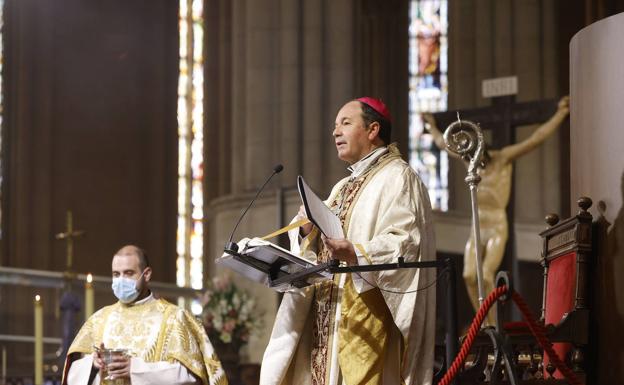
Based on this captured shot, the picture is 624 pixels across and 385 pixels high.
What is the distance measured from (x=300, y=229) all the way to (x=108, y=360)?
4.29ft

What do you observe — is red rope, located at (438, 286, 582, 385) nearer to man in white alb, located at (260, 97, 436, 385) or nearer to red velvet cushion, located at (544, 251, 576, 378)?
man in white alb, located at (260, 97, 436, 385)

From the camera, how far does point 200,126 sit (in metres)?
19.6

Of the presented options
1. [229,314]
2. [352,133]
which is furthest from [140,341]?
[229,314]

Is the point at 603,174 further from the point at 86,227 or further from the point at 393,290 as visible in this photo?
the point at 86,227

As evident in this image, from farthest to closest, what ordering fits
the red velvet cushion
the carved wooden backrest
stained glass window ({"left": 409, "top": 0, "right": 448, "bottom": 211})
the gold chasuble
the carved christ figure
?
stained glass window ({"left": 409, "top": 0, "right": 448, "bottom": 211})
the carved christ figure
the gold chasuble
the red velvet cushion
the carved wooden backrest

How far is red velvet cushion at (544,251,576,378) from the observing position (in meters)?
5.57

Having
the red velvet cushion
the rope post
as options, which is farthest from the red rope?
the red velvet cushion

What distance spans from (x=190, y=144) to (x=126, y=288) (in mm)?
13142

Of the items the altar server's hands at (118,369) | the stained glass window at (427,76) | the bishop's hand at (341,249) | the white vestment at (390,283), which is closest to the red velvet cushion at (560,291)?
the white vestment at (390,283)

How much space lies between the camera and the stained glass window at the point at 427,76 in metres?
20.5

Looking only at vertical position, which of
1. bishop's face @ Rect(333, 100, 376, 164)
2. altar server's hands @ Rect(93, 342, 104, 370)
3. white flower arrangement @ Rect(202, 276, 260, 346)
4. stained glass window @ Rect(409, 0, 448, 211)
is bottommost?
white flower arrangement @ Rect(202, 276, 260, 346)

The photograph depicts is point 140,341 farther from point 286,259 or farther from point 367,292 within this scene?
point 286,259

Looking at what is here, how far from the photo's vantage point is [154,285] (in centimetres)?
1272

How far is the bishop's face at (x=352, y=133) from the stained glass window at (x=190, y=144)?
13.2 metres
